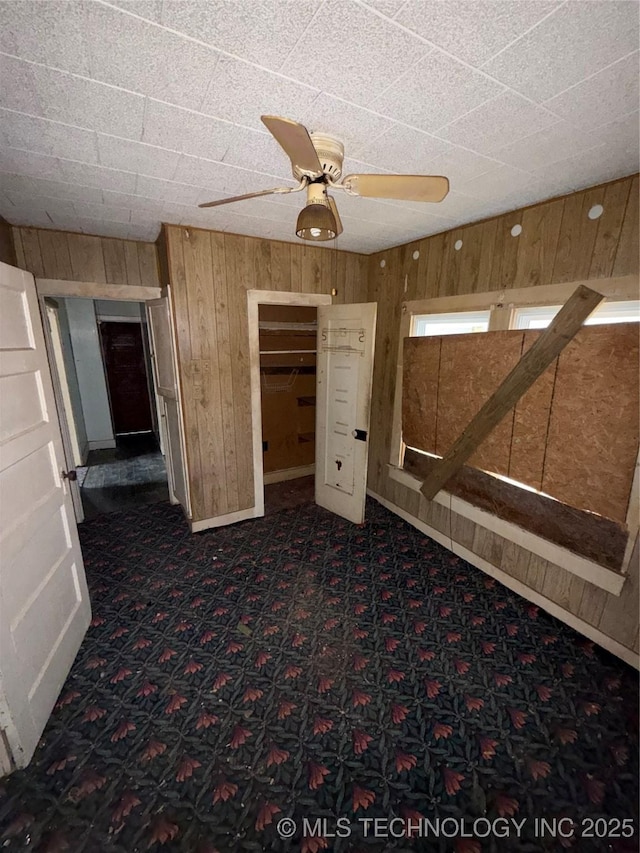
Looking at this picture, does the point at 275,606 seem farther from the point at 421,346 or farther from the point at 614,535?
the point at 421,346

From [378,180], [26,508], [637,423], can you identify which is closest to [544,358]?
[637,423]

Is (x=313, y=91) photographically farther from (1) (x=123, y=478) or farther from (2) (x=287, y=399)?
(1) (x=123, y=478)

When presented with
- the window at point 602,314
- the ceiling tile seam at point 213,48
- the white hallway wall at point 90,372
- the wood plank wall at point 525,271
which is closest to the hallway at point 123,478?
the white hallway wall at point 90,372

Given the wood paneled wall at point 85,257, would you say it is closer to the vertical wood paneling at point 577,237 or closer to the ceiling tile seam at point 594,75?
the ceiling tile seam at point 594,75

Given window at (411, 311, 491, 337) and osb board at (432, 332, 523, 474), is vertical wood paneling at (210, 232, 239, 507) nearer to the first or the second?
window at (411, 311, 491, 337)

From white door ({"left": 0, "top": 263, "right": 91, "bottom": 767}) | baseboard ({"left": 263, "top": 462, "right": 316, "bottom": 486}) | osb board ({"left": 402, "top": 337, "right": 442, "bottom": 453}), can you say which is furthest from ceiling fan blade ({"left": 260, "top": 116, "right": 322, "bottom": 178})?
baseboard ({"left": 263, "top": 462, "right": 316, "bottom": 486})

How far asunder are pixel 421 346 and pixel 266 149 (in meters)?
1.87

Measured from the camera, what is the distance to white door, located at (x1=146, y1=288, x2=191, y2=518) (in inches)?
113

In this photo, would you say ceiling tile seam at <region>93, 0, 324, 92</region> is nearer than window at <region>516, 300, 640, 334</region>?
Yes

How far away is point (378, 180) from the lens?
136 cm

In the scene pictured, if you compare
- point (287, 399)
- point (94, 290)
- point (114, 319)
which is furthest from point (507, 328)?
point (114, 319)

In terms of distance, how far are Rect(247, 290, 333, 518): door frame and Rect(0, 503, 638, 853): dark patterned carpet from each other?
948 mm

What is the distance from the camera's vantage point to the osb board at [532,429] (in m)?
2.11

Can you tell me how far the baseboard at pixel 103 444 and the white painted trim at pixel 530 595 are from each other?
498 cm
